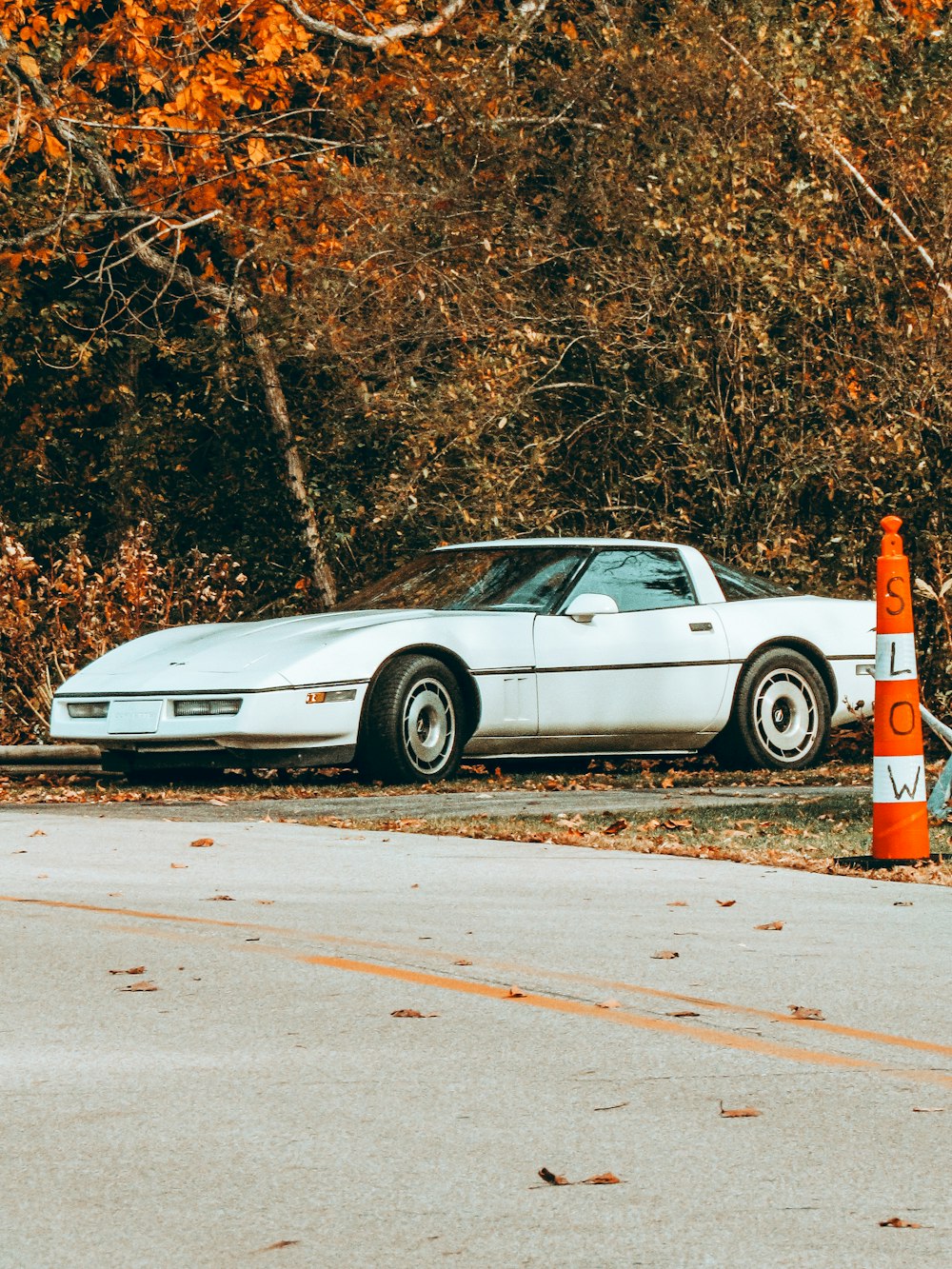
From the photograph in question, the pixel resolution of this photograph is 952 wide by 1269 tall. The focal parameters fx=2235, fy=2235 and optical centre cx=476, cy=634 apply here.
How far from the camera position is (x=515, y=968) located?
671cm

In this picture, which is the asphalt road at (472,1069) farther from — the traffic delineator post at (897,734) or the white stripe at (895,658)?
the white stripe at (895,658)

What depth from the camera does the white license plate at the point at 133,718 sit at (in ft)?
40.1

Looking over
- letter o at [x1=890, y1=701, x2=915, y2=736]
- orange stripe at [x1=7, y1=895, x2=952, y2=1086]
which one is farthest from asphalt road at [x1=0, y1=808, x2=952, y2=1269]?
letter o at [x1=890, y1=701, x2=915, y2=736]

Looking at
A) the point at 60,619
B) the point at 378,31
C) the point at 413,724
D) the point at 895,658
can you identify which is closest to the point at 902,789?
the point at 895,658

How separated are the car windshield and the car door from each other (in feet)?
0.51

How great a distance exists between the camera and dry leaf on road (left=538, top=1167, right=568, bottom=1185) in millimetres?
4355

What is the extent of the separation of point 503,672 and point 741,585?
188cm

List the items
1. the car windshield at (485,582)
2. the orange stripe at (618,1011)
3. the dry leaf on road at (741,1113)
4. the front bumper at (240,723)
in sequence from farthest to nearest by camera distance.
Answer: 1. the car windshield at (485,582)
2. the front bumper at (240,723)
3. the orange stripe at (618,1011)
4. the dry leaf on road at (741,1113)

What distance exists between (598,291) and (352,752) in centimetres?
496

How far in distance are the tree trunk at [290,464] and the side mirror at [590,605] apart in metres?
7.19

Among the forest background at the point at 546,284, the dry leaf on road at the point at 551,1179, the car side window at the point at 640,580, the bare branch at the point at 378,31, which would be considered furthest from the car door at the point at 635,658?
the dry leaf on road at the point at 551,1179

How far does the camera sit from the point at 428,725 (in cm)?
1273

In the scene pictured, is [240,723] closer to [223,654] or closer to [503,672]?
[223,654]

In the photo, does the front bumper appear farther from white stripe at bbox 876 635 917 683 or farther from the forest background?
white stripe at bbox 876 635 917 683
